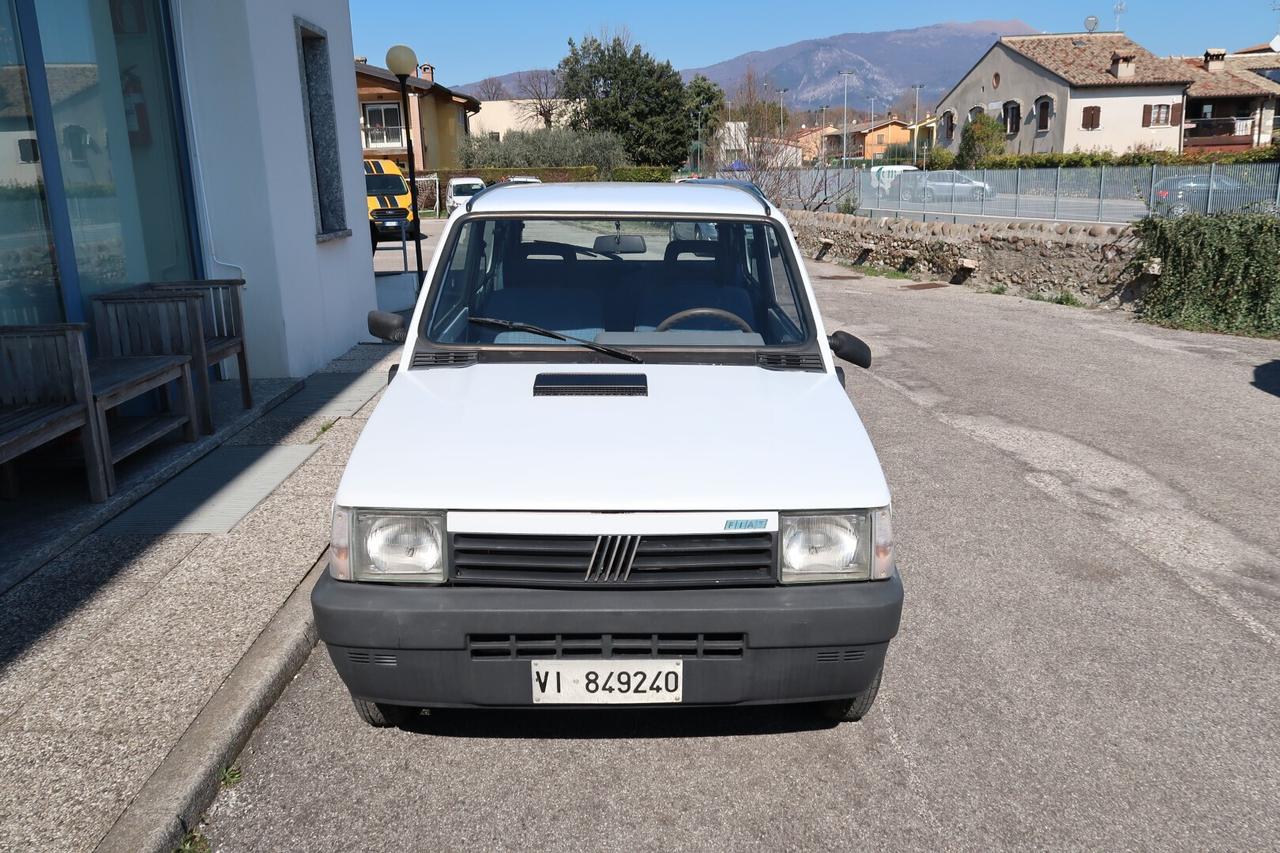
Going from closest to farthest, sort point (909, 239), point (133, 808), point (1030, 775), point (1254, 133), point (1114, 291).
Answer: point (133, 808) → point (1030, 775) → point (1114, 291) → point (909, 239) → point (1254, 133)

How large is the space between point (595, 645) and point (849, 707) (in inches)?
41.6

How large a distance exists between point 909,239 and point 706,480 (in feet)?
61.1

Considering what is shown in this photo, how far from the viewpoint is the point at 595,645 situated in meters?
3.01

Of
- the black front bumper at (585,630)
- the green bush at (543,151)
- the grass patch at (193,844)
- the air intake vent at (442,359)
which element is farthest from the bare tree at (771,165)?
the grass patch at (193,844)

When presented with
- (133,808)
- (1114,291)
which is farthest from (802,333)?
(1114,291)

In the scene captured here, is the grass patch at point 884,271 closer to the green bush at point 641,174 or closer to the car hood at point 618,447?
the car hood at point 618,447

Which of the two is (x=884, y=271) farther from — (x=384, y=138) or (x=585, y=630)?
(x=384, y=138)

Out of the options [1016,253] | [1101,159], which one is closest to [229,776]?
[1016,253]

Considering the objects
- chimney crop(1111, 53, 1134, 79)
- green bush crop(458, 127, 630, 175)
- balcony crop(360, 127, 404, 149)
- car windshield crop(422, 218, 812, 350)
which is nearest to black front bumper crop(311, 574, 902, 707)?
car windshield crop(422, 218, 812, 350)

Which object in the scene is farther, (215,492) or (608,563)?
(215,492)

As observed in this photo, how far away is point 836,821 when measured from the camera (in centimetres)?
309

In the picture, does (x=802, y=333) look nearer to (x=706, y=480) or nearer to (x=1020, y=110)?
(x=706, y=480)

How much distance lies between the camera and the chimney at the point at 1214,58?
208 feet

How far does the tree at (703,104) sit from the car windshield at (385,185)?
3947 centimetres
